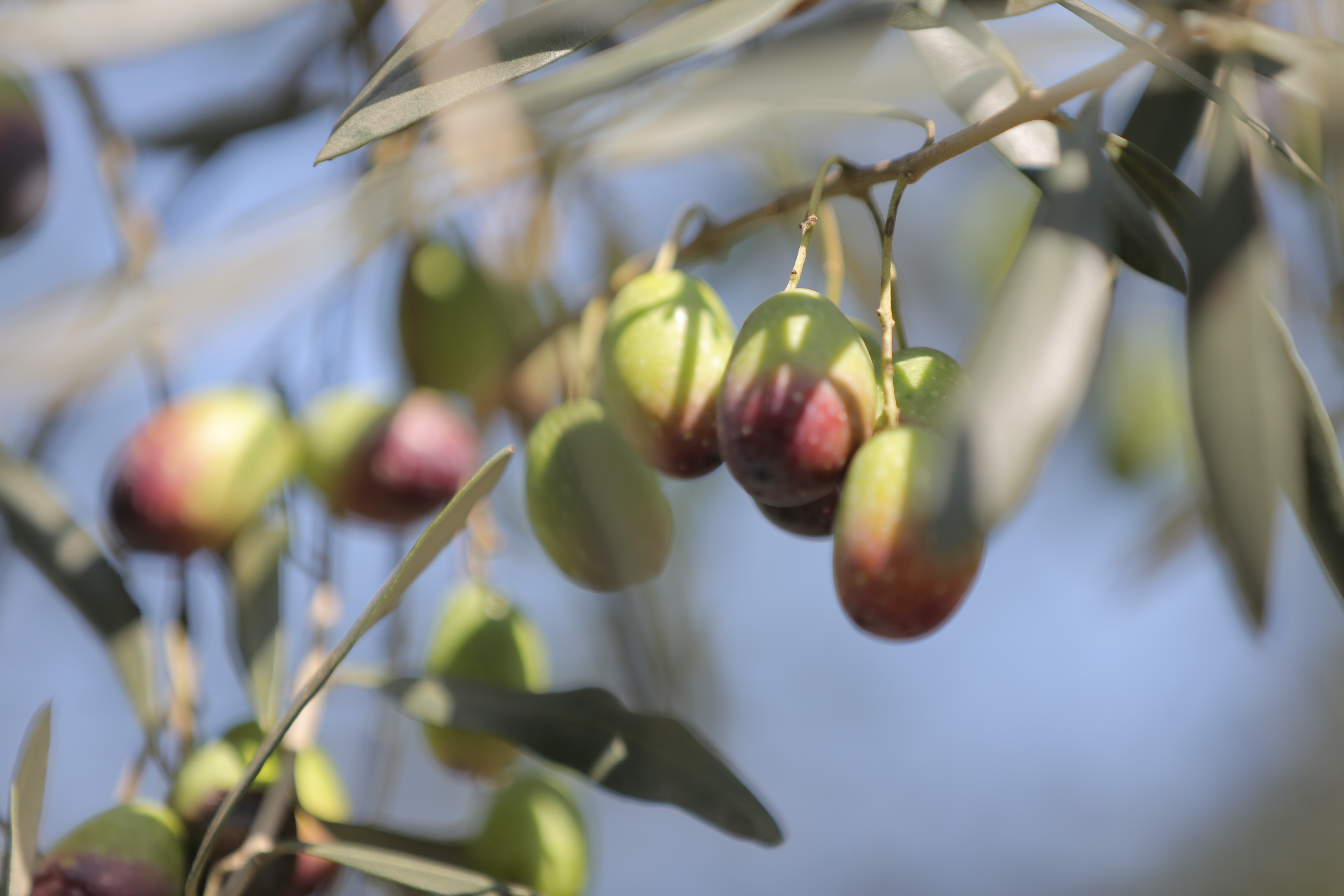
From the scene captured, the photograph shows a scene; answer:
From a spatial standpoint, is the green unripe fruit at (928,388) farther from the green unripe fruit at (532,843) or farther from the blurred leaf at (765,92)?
the green unripe fruit at (532,843)

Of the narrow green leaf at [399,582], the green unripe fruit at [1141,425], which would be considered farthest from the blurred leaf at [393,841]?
the green unripe fruit at [1141,425]

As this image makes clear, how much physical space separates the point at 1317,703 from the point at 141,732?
335 cm

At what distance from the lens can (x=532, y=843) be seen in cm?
69

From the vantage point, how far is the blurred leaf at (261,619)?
2.15ft

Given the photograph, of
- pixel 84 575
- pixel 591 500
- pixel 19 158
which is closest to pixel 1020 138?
pixel 591 500

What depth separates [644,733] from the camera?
62 cm

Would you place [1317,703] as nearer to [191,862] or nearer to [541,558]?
[541,558]

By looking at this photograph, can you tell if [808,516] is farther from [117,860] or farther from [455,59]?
[117,860]

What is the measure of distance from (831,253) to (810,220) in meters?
0.13

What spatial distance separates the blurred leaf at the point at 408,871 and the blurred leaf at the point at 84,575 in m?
0.19

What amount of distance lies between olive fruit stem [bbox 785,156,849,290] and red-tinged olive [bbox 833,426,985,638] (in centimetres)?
9

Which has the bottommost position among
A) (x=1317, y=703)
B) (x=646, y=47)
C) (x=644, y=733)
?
(x=1317, y=703)

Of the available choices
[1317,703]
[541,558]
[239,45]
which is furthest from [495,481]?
[1317,703]

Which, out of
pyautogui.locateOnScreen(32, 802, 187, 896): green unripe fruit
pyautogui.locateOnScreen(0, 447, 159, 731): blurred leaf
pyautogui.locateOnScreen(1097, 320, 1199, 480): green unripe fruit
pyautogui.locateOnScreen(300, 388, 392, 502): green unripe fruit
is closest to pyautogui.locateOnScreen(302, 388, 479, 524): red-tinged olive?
pyautogui.locateOnScreen(300, 388, 392, 502): green unripe fruit
